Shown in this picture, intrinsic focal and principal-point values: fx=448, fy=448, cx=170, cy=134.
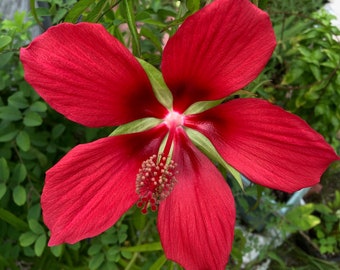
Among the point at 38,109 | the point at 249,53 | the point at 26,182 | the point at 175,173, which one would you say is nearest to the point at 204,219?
the point at 175,173

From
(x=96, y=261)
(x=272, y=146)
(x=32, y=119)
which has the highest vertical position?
(x=272, y=146)

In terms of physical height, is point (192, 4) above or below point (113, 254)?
above

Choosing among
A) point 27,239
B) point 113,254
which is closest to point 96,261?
point 113,254

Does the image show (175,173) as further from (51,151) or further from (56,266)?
(56,266)

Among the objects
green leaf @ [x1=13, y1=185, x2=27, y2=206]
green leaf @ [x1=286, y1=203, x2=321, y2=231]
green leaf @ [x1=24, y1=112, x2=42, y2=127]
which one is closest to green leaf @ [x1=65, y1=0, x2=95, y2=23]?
green leaf @ [x1=24, y1=112, x2=42, y2=127]

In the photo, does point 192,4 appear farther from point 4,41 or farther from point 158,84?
point 4,41

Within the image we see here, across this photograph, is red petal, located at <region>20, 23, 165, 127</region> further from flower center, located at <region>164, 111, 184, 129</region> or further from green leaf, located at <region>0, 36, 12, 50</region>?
green leaf, located at <region>0, 36, 12, 50</region>
